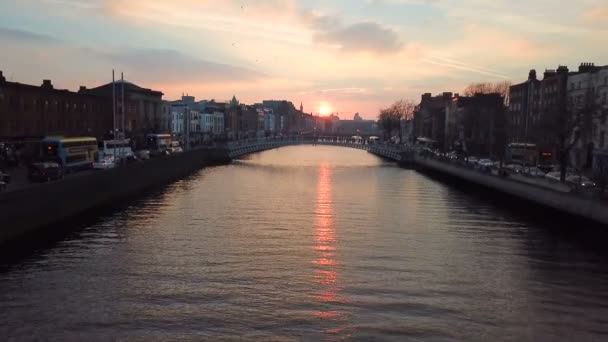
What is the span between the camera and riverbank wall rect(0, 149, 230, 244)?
115ft

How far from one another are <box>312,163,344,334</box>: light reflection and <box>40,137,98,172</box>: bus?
93.8 feet

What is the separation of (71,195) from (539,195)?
4147 centimetres

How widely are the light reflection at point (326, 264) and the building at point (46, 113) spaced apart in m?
44.4

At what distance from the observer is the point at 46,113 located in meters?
80.9

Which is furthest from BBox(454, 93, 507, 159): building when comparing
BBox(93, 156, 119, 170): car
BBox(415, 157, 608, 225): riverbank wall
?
BBox(93, 156, 119, 170): car

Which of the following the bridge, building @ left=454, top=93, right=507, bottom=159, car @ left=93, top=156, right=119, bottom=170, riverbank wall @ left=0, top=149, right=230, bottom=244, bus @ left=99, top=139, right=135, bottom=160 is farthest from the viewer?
the bridge

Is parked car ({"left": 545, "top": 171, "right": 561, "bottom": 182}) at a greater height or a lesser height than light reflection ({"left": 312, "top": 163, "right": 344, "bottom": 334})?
greater

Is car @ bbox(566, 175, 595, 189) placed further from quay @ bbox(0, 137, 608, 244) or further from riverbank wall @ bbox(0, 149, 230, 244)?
riverbank wall @ bbox(0, 149, 230, 244)

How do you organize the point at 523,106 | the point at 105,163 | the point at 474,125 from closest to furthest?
1. the point at 105,163
2. the point at 523,106
3. the point at 474,125

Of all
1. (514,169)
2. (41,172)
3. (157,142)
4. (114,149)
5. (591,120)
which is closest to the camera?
(41,172)

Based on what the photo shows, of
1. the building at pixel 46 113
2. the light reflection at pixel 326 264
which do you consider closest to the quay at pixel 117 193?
the building at pixel 46 113

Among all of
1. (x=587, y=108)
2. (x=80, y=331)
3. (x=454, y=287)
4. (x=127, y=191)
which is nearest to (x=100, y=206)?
(x=127, y=191)

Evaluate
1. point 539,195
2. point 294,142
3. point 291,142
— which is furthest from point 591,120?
point 291,142

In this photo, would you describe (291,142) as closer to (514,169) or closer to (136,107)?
(136,107)
